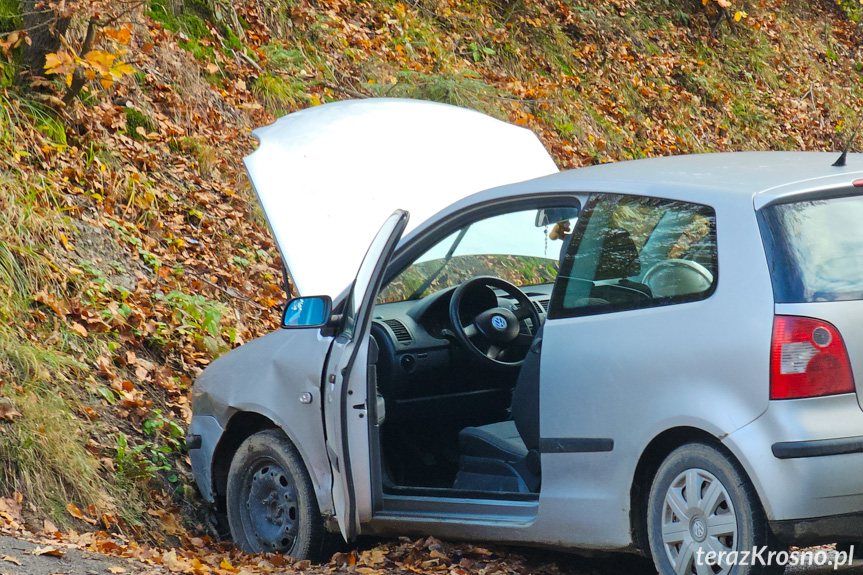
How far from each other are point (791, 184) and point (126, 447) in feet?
13.6

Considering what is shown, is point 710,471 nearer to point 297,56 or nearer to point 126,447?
point 126,447

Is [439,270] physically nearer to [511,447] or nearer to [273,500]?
[511,447]

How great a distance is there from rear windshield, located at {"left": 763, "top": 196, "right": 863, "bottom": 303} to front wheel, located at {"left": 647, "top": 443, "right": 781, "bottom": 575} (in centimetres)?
62

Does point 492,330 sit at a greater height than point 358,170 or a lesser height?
lesser

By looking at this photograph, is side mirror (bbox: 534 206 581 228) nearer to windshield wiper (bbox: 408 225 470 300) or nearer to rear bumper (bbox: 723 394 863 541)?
windshield wiper (bbox: 408 225 470 300)

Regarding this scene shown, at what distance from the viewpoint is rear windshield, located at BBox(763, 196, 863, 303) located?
3254 mm

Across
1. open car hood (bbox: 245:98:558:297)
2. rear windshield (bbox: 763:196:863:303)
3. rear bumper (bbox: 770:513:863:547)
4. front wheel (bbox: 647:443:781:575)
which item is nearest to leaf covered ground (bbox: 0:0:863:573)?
open car hood (bbox: 245:98:558:297)

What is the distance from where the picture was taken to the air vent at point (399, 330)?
504cm

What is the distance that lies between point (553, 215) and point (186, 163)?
16.6ft

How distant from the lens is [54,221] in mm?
7230

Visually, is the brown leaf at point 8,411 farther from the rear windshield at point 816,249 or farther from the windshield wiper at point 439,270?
the rear windshield at point 816,249

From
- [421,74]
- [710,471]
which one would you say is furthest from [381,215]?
[421,74]

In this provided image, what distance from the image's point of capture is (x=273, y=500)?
16.4ft

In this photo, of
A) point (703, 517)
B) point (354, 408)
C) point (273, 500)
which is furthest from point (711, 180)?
point (273, 500)
